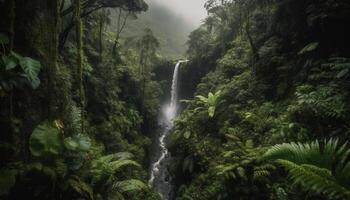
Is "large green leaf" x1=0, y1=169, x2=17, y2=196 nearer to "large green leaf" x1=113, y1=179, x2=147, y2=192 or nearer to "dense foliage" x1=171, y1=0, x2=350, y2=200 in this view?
"large green leaf" x1=113, y1=179, x2=147, y2=192

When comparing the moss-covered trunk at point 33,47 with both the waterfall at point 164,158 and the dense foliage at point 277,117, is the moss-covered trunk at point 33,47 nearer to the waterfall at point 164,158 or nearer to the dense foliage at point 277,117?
the dense foliage at point 277,117

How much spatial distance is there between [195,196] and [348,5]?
601 cm

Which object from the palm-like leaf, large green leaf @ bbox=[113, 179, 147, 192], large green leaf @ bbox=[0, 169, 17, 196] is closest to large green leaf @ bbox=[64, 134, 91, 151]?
large green leaf @ bbox=[0, 169, 17, 196]

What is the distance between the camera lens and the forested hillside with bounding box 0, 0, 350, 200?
162 inches

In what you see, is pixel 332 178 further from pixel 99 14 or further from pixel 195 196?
pixel 99 14

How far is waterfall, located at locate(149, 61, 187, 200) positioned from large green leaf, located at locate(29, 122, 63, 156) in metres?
7.65

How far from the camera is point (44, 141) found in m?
→ 4.01

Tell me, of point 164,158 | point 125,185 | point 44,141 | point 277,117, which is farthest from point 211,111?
point 44,141

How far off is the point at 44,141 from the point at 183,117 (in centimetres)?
956

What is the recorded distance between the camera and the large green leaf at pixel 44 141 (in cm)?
396

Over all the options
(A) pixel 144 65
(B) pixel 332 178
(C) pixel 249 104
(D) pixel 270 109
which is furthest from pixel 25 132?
(A) pixel 144 65

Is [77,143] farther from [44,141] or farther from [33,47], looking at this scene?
[33,47]

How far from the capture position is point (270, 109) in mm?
8430

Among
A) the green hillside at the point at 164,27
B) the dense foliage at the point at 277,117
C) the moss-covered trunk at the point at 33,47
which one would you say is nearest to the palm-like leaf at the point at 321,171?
the dense foliage at the point at 277,117
